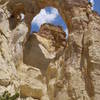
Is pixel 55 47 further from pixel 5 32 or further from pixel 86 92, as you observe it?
pixel 86 92

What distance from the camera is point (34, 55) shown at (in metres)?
17.1

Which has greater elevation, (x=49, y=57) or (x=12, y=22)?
(x=12, y=22)

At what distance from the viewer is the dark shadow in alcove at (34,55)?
16.8 metres

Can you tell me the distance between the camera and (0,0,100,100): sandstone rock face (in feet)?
47.2

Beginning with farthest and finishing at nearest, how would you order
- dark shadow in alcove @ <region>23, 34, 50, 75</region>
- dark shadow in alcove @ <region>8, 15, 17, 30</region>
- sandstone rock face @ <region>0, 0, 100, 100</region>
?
dark shadow in alcove @ <region>8, 15, 17, 30</region>
dark shadow in alcove @ <region>23, 34, 50, 75</region>
sandstone rock face @ <region>0, 0, 100, 100</region>

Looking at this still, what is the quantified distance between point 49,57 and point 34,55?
0.86 m

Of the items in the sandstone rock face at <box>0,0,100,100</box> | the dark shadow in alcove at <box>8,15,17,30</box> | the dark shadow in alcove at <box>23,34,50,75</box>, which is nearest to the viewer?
the sandstone rock face at <box>0,0,100,100</box>

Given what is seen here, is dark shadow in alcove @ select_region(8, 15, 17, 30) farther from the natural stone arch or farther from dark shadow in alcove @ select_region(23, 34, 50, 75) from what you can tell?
dark shadow in alcove @ select_region(23, 34, 50, 75)

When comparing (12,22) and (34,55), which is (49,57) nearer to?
(34,55)

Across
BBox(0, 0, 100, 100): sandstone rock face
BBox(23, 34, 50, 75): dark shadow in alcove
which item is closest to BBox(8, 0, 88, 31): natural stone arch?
BBox(0, 0, 100, 100): sandstone rock face

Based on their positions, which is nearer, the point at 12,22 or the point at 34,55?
the point at 34,55

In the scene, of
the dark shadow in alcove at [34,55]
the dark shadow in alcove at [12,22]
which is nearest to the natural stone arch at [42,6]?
the dark shadow in alcove at [12,22]

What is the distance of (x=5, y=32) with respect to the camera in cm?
1645

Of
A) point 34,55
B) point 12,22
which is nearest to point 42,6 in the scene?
point 12,22
